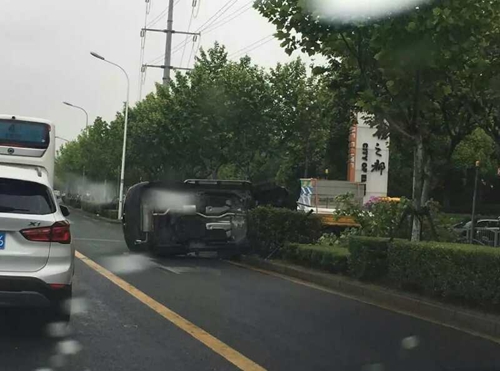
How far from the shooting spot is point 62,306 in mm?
6957

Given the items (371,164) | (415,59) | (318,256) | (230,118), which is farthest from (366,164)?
(415,59)

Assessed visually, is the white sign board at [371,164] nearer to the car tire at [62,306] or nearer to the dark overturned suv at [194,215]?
the dark overturned suv at [194,215]

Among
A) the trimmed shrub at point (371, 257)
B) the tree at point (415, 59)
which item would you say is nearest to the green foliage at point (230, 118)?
the tree at point (415, 59)

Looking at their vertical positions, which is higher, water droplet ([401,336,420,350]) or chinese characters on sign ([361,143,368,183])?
chinese characters on sign ([361,143,368,183])

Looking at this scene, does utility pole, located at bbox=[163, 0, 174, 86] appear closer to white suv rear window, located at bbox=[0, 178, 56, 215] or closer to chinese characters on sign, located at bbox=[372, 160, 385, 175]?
chinese characters on sign, located at bbox=[372, 160, 385, 175]

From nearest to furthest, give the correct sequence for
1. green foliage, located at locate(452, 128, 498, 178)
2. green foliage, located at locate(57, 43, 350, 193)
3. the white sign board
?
green foliage, located at locate(57, 43, 350, 193)
the white sign board
green foliage, located at locate(452, 128, 498, 178)

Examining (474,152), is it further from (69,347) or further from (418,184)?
(69,347)

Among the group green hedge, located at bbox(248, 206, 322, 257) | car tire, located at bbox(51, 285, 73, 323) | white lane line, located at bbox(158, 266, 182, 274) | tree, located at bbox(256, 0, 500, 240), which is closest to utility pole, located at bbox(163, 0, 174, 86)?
green hedge, located at bbox(248, 206, 322, 257)

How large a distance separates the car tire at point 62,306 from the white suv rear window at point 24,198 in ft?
2.76

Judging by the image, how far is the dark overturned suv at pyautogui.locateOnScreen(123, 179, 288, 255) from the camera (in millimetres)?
15573

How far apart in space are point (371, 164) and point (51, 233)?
20.0 m

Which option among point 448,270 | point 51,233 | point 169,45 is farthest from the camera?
point 169,45

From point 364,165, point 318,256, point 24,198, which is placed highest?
point 364,165

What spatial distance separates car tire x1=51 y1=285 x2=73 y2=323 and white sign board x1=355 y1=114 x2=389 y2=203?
1858cm
